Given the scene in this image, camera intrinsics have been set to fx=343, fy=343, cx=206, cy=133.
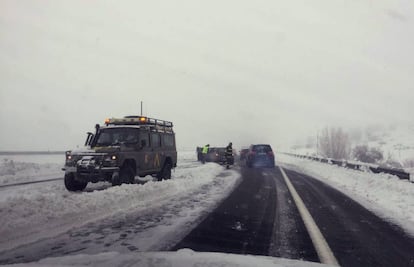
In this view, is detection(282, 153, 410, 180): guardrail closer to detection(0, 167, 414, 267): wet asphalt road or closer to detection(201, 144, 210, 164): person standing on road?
detection(0, 167, 414, 267): wet asphalt road

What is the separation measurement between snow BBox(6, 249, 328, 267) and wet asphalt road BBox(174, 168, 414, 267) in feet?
1.22

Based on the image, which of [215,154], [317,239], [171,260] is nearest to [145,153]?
[317,239]

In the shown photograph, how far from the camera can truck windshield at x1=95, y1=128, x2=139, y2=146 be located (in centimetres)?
1276

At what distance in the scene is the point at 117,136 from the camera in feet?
42.4

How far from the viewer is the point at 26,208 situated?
6.86 meters

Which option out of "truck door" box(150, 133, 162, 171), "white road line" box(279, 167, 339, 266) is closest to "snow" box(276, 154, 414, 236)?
"white road line" box(279, 167, 339, 266)

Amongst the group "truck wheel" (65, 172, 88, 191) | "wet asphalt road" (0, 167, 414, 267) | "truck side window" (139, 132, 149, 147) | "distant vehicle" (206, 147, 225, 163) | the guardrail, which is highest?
"truck side window" (139, 132, 149, 147)

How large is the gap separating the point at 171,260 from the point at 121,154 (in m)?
7.91

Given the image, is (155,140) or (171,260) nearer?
(171,260)

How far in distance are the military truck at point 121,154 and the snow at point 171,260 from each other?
7.15m

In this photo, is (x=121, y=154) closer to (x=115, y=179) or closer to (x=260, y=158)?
(x=115, y=179)

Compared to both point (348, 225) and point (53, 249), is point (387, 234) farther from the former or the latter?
point (53, 249)

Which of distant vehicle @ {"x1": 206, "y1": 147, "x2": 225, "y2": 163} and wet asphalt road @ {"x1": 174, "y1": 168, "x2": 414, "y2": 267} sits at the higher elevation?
distant vehicle @ {"x1": 206, "y1": 147, "x2": 225, "y2": 163}

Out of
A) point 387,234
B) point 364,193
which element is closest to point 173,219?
point 387,234
